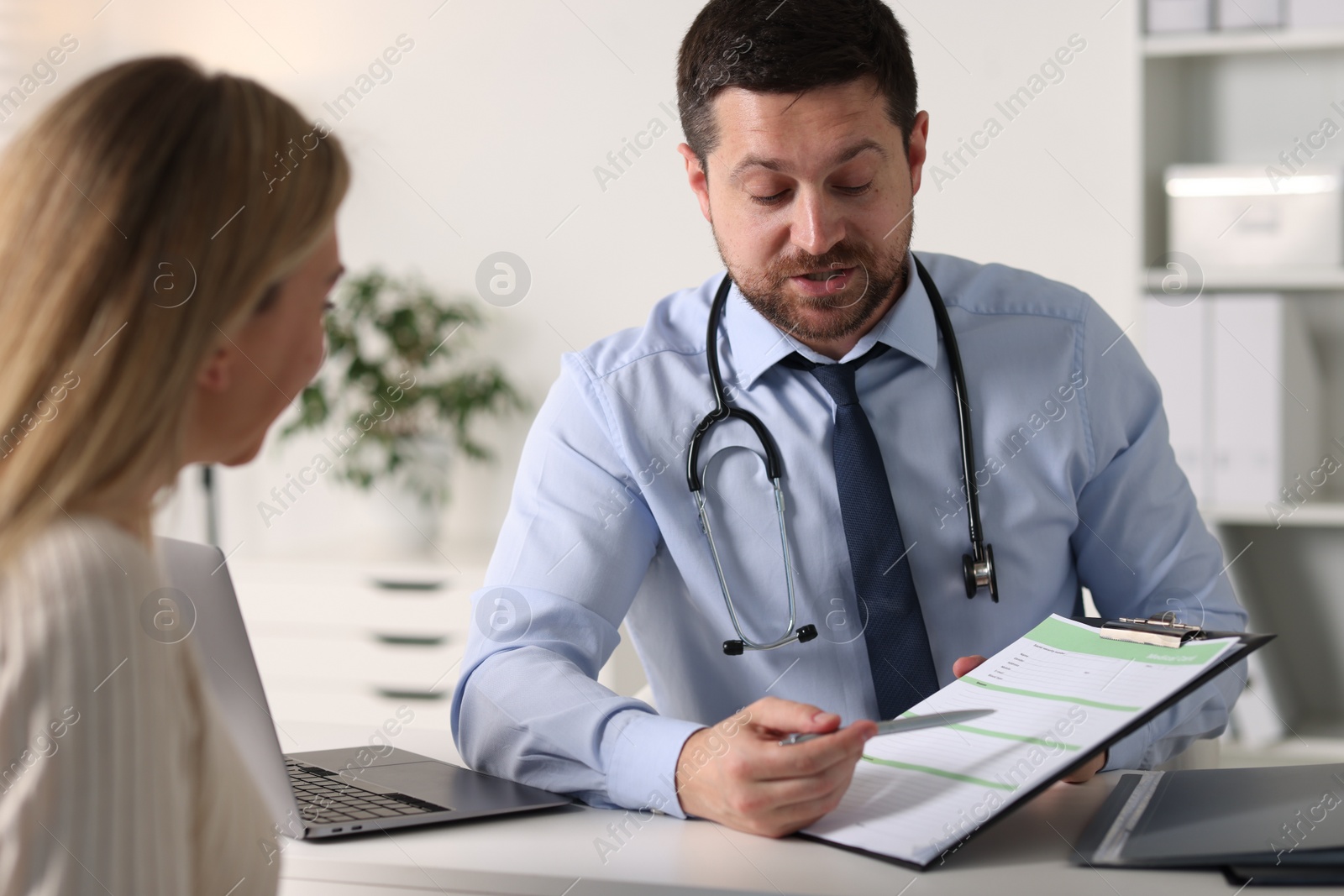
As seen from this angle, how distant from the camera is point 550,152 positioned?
3.07 m

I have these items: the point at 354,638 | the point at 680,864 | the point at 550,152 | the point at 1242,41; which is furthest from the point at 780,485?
the point at 550,152

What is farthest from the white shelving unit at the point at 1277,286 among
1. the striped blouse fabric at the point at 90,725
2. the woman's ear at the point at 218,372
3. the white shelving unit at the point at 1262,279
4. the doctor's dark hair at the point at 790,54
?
the striped blouse fabric at the point at 90,725

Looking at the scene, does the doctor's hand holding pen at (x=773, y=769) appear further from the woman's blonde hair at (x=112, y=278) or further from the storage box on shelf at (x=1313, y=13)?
the storage box on shelf at (x=1313, y=13)

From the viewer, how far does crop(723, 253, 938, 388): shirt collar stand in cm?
145

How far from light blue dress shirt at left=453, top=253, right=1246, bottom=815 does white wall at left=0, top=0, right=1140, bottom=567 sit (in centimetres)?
125

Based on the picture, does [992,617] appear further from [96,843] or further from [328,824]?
[96,843]

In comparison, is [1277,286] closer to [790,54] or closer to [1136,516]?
[1136,516]

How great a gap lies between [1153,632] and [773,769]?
1.25 ft

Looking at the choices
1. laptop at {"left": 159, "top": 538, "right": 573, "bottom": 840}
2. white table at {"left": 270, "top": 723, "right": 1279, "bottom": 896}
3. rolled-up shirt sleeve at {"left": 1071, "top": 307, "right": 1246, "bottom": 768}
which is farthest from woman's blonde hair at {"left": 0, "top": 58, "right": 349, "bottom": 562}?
rolled-up shirt sleeve at {"left": 1071, "top": 307, "right": 1246, "bottom": 768}

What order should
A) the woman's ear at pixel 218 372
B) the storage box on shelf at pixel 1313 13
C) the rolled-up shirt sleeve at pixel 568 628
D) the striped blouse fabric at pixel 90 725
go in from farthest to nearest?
the storage box on shelf at pixel 1313 13
the rolled-up shirt sleeve at pixel 568 628
the woman's ear at pixel 218 372
the striped blouse fabric at pixel 90 725

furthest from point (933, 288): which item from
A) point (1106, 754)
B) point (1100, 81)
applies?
point (1100, 81)

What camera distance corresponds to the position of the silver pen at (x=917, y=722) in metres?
0.99

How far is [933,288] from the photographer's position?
1.52 m

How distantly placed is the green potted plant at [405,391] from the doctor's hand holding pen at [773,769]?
2074mm
